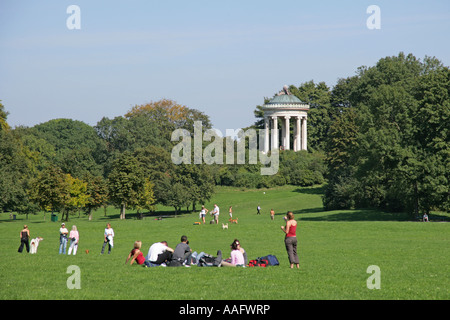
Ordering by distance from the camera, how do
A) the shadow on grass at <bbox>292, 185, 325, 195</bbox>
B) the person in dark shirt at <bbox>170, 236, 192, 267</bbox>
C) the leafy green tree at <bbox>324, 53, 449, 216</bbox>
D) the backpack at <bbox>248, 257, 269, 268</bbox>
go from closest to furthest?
the person in dark shirt at <bbox>170, 236, 192, 267</bbox>
the backpack at <bbox>248, 257, 269, 268</bbox>
the leafy green tree at <bbox>324, 53, 449, 216</bbox>
the shadow on grass at <bbox>292, 185, 325, 195</bbox>

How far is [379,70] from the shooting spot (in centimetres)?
10075

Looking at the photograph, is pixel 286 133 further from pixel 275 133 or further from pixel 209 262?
pixel 209 262

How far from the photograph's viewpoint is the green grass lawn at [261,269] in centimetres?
1722

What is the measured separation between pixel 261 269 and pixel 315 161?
83.3m

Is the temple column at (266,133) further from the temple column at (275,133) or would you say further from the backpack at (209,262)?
the backpack at (209,262)

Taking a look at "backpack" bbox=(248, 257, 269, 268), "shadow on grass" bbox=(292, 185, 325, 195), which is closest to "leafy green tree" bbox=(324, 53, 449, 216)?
"shadow on grass" bbox=(292, 185, 325, 195)

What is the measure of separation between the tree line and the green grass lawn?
39.1ft

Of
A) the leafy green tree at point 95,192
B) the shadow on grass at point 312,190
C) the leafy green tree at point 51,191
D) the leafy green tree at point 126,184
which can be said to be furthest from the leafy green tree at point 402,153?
the leafy green tree at point 51,191

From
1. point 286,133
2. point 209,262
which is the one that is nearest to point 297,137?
point 286,133

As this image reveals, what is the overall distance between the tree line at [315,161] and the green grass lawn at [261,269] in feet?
39.1

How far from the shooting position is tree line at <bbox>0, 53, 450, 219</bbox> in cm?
5688

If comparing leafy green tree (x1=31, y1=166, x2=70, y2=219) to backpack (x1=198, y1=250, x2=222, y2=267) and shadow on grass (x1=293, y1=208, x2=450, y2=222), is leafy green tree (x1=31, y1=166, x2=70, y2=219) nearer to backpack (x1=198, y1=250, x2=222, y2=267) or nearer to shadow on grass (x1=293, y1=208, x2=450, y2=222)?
shadow on grass (x1=293, y1=208, x2=450, y2=222)

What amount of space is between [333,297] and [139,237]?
2965 cm
